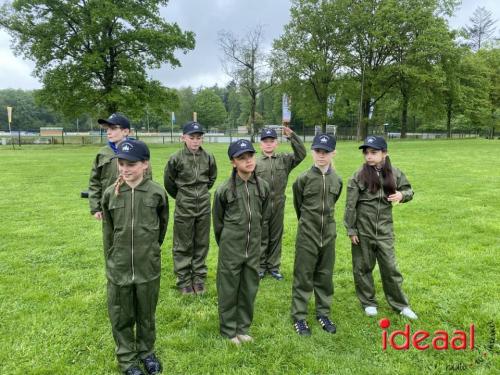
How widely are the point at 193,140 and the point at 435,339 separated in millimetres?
3484

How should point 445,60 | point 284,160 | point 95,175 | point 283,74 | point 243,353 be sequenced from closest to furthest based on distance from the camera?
point 243,353
point 95,175
point 284,160
point 445,60
point 283,74

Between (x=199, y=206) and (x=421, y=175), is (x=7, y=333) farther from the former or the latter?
(x=421, y=175)

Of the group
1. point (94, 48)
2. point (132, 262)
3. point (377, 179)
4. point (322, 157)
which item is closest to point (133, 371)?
point (132, 262)

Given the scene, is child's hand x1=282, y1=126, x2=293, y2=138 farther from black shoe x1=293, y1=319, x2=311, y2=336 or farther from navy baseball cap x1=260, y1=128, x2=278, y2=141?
black shoe x1=293, y1=319, x2=311, y2=336

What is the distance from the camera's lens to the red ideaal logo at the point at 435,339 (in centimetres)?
365

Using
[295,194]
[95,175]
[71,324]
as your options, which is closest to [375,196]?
[295,194]

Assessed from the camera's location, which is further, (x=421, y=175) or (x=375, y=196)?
(x=421, y=175)

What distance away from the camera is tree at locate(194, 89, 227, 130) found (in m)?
86.2

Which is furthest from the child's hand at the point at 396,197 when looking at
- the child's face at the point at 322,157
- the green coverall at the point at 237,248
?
the green coverall at the point at 237,248

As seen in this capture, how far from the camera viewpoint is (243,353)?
3.57m

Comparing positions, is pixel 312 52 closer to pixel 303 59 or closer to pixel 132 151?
pixel 303 59

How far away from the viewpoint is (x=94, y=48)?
106 ft

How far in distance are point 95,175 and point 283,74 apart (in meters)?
41.0

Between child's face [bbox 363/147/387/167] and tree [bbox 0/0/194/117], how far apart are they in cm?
2963
